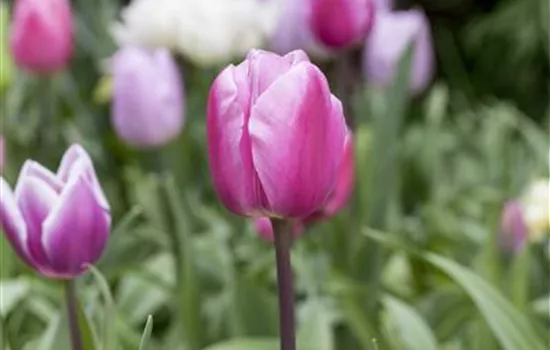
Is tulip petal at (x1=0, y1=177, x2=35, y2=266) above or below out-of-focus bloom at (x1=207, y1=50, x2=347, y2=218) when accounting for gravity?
below

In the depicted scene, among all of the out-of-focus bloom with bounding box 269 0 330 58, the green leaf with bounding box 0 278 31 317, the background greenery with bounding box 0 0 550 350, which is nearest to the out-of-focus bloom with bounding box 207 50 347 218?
the background greenery with bounding box 0 0 550 350

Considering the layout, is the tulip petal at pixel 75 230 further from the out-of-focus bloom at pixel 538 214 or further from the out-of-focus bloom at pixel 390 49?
the out-of-focus bloom at pixel 390 49

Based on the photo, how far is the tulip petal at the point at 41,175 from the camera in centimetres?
76

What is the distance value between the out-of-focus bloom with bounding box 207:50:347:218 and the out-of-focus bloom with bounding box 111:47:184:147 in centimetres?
69

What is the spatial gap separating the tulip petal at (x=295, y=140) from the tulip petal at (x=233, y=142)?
1 cm

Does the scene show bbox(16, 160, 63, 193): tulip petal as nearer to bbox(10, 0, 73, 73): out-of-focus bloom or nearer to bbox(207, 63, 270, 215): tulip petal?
bbox(207, 63, 270, 215): tulip petal

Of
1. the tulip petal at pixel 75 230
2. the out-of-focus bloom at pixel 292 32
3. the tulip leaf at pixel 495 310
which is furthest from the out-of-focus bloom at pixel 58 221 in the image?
the out-of-focus bloom at pixel 292 32

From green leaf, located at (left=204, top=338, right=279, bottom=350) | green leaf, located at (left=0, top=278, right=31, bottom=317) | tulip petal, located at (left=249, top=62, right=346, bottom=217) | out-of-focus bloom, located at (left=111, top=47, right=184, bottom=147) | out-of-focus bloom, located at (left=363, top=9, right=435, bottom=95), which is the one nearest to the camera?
tulip petal, located at (left=249, top=62, right=346, bottom=217)

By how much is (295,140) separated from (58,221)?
0.17 meters

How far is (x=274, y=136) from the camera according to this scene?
0.63m

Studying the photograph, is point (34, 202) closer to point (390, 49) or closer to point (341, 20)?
point (341, 20)

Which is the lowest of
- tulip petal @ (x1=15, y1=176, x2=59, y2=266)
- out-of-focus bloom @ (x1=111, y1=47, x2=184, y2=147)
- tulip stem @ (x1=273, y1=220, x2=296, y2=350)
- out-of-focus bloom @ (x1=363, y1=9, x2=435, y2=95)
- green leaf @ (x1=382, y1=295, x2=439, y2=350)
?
out-of-focus bloom @ (x1=363, y1=9, x2=435, y2=95)

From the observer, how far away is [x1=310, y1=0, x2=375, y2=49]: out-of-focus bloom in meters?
1.09

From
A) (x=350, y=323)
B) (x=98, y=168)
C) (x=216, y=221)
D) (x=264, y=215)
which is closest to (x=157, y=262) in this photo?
(x=216, y=221)
